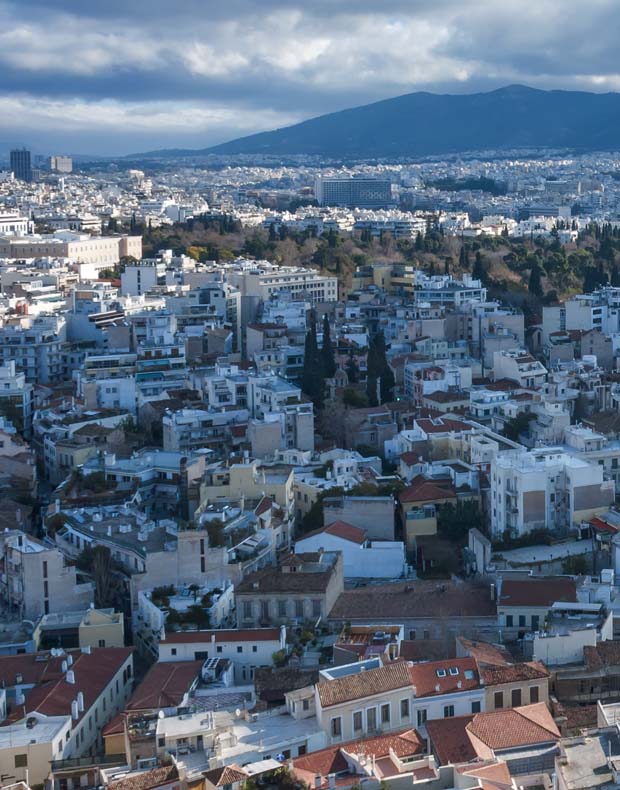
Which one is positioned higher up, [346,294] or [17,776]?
[346,294]

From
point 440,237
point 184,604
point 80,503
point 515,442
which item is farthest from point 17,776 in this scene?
point 440,237

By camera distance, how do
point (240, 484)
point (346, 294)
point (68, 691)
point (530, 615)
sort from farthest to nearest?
point (346, 294)
point (240, 484)
point (530, 615)
point (68, 691)

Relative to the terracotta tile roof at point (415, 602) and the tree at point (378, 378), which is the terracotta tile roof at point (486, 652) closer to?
the terracotta tile roof at point (415, 602)

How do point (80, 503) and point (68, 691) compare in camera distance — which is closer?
point (68, 691)

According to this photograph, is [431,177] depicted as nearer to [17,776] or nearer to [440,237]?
[440,237]

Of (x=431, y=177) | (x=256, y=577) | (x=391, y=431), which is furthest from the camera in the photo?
(x=431, y=177)

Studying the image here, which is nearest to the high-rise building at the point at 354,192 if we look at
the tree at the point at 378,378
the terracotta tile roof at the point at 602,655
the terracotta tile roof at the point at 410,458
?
the tree at the point at 378,378

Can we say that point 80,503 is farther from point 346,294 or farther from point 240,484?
point 346,294
